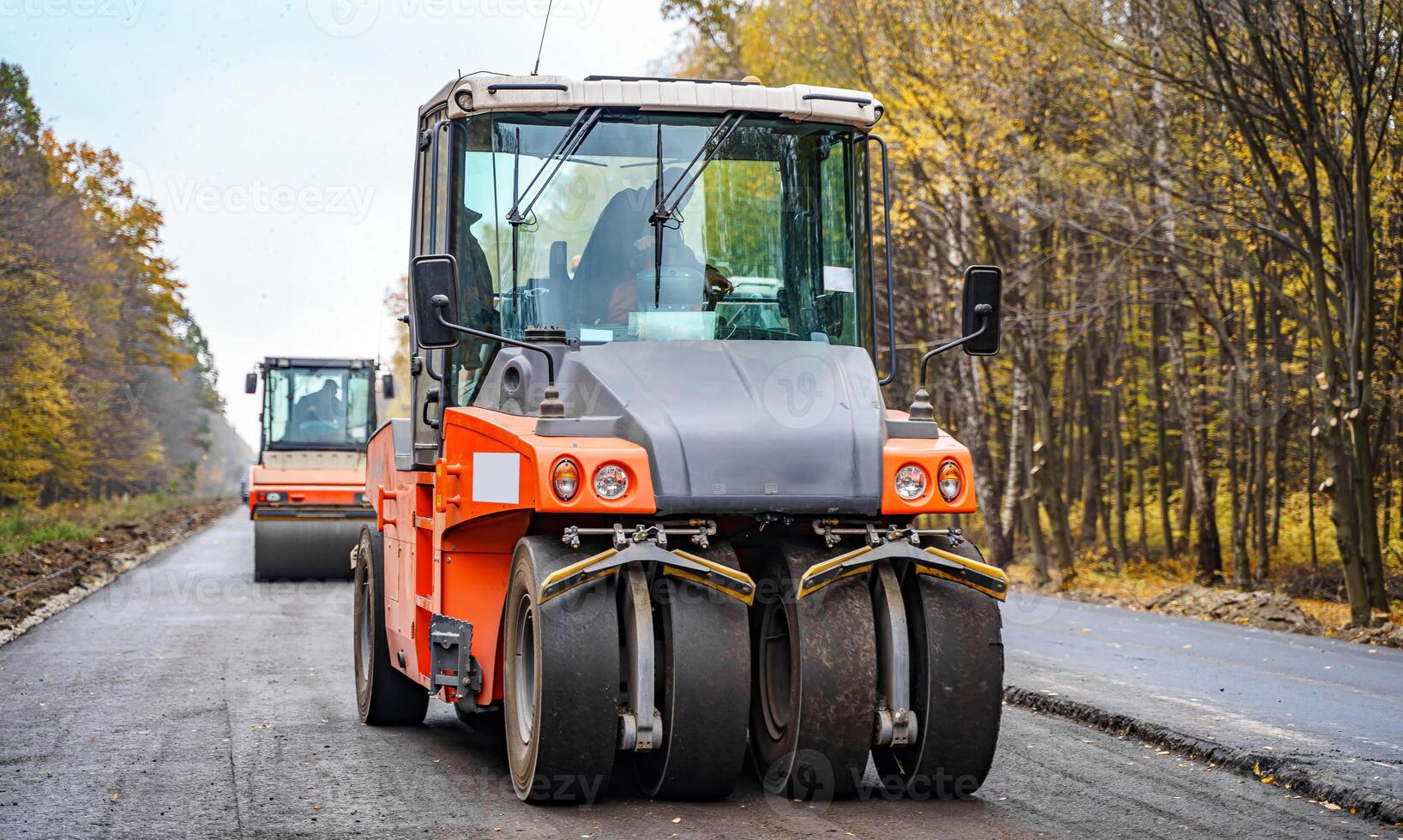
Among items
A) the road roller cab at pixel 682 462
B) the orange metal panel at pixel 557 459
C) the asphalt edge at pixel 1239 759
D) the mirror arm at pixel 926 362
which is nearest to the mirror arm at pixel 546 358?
the road roller cab at pixel 682 462

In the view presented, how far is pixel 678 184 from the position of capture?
23.5ft

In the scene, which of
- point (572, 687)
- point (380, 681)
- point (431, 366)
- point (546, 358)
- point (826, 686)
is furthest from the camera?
point (380, 681)

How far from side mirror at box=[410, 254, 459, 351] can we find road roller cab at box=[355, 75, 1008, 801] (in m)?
0.01

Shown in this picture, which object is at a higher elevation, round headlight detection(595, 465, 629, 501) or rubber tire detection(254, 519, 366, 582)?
round headlight detection(595, 465, 629, 501)

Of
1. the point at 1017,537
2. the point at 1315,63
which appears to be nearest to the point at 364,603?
the point at 1315,63

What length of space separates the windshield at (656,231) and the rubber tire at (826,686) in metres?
1.42

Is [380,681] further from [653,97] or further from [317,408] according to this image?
[317,408]

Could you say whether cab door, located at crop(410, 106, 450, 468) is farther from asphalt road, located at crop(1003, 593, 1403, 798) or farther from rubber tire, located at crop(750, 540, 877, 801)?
asphalt road, located at crop(1003, 593, 1403, 798)

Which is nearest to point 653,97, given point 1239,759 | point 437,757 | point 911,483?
point 911,483

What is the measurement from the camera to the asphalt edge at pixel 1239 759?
6.55 metres

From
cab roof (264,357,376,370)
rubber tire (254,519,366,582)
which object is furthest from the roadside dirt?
cab roof (264,357,376,370)

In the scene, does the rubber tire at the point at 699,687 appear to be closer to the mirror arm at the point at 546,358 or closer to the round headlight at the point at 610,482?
the round headlight at the point at 610,482

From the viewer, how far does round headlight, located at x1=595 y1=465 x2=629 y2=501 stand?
596cm

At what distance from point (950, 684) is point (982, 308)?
1.76 meters
